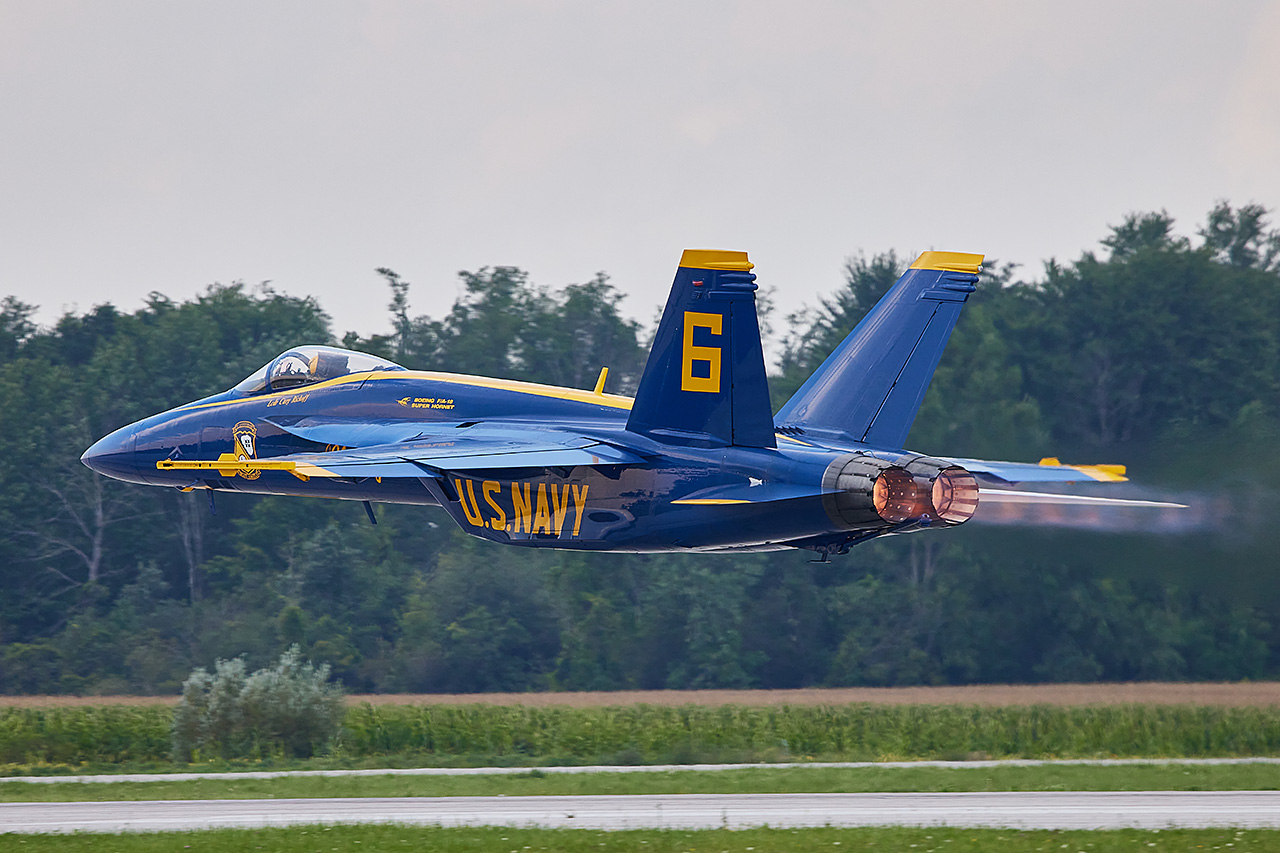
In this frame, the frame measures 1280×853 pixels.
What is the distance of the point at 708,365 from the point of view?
16109 mm

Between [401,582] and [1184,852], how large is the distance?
1314 inches

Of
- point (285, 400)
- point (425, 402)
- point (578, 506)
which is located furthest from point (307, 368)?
point (578, 506)

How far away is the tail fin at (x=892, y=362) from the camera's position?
1848 centimetres

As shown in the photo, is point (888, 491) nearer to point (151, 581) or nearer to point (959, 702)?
point (959, 702)

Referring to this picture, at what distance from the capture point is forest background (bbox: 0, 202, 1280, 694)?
3691cm

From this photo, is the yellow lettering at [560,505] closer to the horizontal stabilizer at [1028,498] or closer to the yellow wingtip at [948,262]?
the horizontal stabilizer at [1028,498]

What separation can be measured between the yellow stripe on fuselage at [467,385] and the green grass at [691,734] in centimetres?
700

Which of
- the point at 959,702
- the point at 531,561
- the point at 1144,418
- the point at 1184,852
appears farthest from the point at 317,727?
the point at 1144,418

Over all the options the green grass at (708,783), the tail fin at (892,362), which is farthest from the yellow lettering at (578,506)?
the green grass at (708,783)

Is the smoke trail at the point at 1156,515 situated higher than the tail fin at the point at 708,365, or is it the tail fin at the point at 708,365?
the tail fin at the point at 708,365

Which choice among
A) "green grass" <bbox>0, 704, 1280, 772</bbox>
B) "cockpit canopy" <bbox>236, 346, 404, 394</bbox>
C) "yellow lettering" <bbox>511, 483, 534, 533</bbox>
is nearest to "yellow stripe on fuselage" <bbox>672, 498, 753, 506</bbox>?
"yellow lettering" <bbox>511, 483, 534, 533</bbox>

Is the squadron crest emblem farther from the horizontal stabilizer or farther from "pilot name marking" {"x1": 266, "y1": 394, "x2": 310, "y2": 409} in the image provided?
the horizontal stabilizer

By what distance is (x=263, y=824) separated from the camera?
1653 centimetres

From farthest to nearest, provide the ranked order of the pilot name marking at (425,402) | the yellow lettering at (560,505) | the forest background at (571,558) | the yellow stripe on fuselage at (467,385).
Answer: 1. the forest background at (571,558)
2. the pilot name marking at (425,402)
3. the yellow stripe on fuselage at (467,385)
4. the yellow lettering at (560,505)
